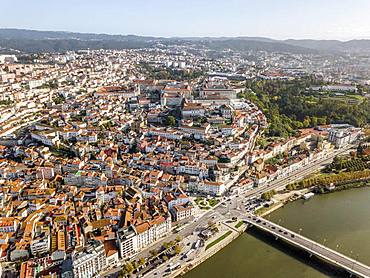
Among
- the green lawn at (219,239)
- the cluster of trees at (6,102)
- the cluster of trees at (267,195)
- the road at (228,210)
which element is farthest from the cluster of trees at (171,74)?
the green lawn at (219,239)

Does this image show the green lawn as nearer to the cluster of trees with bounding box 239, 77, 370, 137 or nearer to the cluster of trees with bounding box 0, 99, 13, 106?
the cluster of trees with bounding box 239, 77, 370, 137

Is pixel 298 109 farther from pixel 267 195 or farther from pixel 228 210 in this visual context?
pixel 228 210

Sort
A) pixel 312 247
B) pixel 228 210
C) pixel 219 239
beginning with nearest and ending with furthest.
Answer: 1. pixel 312 247
2. pixel 219 239
3. pixel 228 210

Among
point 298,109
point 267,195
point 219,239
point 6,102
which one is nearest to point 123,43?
point 6,102

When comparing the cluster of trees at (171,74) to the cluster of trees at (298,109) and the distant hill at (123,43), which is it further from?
the distant hill at (123,43)

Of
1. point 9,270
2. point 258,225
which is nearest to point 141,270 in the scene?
point 9,270

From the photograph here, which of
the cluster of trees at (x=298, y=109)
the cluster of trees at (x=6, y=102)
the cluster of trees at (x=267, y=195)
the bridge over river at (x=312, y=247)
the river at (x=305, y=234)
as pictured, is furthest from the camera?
the cluster of trees at (x=6, y=102)

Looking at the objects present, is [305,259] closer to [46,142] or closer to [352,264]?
[352,264]
